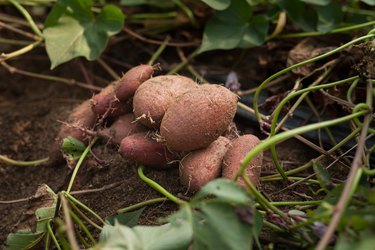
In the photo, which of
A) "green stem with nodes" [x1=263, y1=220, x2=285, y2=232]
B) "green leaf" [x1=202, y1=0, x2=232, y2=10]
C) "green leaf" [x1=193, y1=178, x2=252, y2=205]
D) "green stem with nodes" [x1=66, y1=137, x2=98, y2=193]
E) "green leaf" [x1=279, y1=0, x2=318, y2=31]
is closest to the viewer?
"green leaf" [x1=193, y1=178, x2=252, y2=205]

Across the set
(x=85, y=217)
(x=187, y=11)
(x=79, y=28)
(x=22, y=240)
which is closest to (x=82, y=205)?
(x=85, y=217)

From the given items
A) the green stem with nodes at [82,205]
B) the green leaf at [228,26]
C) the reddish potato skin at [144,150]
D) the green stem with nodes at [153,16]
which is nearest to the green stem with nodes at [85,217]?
the green stem with nodes at [82,205]

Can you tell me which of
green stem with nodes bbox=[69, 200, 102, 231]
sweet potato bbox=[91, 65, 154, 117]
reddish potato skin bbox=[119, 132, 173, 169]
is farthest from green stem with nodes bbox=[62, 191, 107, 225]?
sweet potato bbox=[91, 65, 154, 117]

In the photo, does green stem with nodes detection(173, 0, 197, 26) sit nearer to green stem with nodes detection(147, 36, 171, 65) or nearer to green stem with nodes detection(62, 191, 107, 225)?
green stem with nodes detection(147, 36, 171, 65)

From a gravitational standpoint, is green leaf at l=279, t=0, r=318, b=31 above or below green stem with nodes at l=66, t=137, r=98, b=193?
above

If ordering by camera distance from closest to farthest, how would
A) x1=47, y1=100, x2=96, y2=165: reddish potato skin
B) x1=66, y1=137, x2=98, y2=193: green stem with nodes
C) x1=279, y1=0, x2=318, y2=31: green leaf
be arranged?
x1=66, y1=137, x2=98, y2=193: green stem with nodes, x1=47, y1=100, x2=96, y2=165: reddish potato skin, x1=279, y1=0, x2=318, y2=31: green leaf

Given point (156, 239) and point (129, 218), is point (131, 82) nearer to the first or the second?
point (129, 218)
